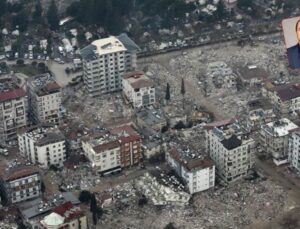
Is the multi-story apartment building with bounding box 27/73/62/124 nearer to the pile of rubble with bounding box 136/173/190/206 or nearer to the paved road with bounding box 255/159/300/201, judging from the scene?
the pile of rubble with bounding box 136/173/190/206

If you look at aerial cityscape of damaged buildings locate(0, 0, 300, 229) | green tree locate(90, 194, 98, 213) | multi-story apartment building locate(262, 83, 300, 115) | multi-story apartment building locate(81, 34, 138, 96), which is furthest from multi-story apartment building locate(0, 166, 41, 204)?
multi-story apartment building locate(262, 83, 300, 115)

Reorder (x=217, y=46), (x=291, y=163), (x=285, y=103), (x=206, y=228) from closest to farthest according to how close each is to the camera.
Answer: (x=206, y=228), (x=291, y=163), (x=285, y=103), (x=217, y=46)

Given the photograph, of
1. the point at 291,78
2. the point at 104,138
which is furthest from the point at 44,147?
the point at 291,78

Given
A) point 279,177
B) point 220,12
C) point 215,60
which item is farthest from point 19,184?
point 220,12

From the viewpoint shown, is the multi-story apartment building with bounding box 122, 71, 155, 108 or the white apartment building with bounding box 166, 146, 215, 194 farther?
the multi-story apartment building with bounding box 122, 71, 155, 108

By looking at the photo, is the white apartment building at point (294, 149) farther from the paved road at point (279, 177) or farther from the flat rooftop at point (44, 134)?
the flat rooftop at point (44, 134)

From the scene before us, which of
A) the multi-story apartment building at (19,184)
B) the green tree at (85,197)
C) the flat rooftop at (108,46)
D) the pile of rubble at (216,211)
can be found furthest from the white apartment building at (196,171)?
the flat rooftop at (108,46)

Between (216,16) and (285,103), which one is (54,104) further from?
(216,16)
